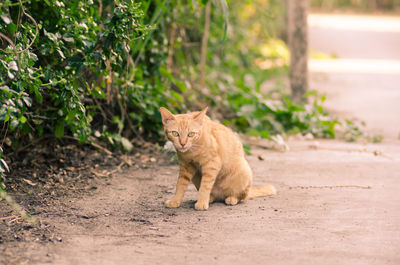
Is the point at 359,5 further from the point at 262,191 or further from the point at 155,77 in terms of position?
the point at 262,191

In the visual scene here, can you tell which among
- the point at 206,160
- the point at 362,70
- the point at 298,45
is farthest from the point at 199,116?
the point at 362,70

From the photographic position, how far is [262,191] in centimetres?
405

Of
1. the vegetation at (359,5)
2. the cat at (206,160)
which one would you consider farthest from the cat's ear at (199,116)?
the vegetation at (359,5)

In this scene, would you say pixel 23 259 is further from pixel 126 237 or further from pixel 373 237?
pixel 373 237

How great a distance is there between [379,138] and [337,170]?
1.63 m

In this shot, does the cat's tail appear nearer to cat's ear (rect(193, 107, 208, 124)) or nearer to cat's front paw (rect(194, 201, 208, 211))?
cat's front paw (rect(194, 201, 208, 211))

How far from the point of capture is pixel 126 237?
3137 mm

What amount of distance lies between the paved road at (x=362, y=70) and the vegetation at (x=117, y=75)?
1051mm

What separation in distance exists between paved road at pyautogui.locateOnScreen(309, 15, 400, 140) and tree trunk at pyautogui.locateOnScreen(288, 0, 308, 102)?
0.70 m

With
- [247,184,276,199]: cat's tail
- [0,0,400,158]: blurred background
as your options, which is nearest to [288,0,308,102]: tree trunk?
[0,0,400,158]: blurred background

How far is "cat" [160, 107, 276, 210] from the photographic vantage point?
361 cm

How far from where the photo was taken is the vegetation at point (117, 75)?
11.2 ft

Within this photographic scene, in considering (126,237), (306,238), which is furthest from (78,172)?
(306,238)

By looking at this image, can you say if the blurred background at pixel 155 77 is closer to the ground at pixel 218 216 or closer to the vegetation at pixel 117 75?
the vegetation at pixel 117 75
